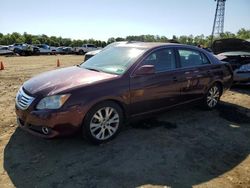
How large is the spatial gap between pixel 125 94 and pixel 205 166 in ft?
5.43

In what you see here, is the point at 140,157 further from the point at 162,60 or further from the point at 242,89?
the point at 242,89

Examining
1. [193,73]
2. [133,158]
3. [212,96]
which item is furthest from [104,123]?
[212,96]

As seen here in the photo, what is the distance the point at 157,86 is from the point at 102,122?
4.19 ft

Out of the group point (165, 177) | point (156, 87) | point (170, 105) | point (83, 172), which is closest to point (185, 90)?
point (170, 105)

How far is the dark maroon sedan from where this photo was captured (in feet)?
13.1

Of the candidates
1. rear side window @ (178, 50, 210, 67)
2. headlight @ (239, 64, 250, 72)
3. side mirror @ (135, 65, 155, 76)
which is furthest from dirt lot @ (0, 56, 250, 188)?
headlight @ (239, 64, 250, 72)

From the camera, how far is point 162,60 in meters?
5.24

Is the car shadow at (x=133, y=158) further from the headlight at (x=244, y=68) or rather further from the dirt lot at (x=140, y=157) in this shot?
the headlight at (x=244, y=68)

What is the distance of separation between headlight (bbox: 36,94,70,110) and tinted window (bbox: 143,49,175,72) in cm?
165

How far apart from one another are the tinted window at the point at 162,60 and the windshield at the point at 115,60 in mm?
205

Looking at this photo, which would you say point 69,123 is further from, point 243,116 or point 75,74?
point 243,116

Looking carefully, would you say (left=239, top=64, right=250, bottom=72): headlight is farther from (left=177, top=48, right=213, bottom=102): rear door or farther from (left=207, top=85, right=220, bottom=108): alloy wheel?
(left=177, top=48, right=213, bottom=102): rear door

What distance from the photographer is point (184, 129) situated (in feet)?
17.2

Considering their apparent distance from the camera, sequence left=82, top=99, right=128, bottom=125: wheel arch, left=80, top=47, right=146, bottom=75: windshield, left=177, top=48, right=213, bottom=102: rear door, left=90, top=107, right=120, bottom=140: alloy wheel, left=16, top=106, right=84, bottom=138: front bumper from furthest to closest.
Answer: left=177, top=48, right=213, bottom=102: rear door
left=80, top=47, right=146, bottom=75: windshield
left=90, top=107, right=120, bottom=140: alloy wheel
left=82, top=99, right=128, bottom=125: wheel arch
left=16, top=106, right=84, bottom=138: front bumper
